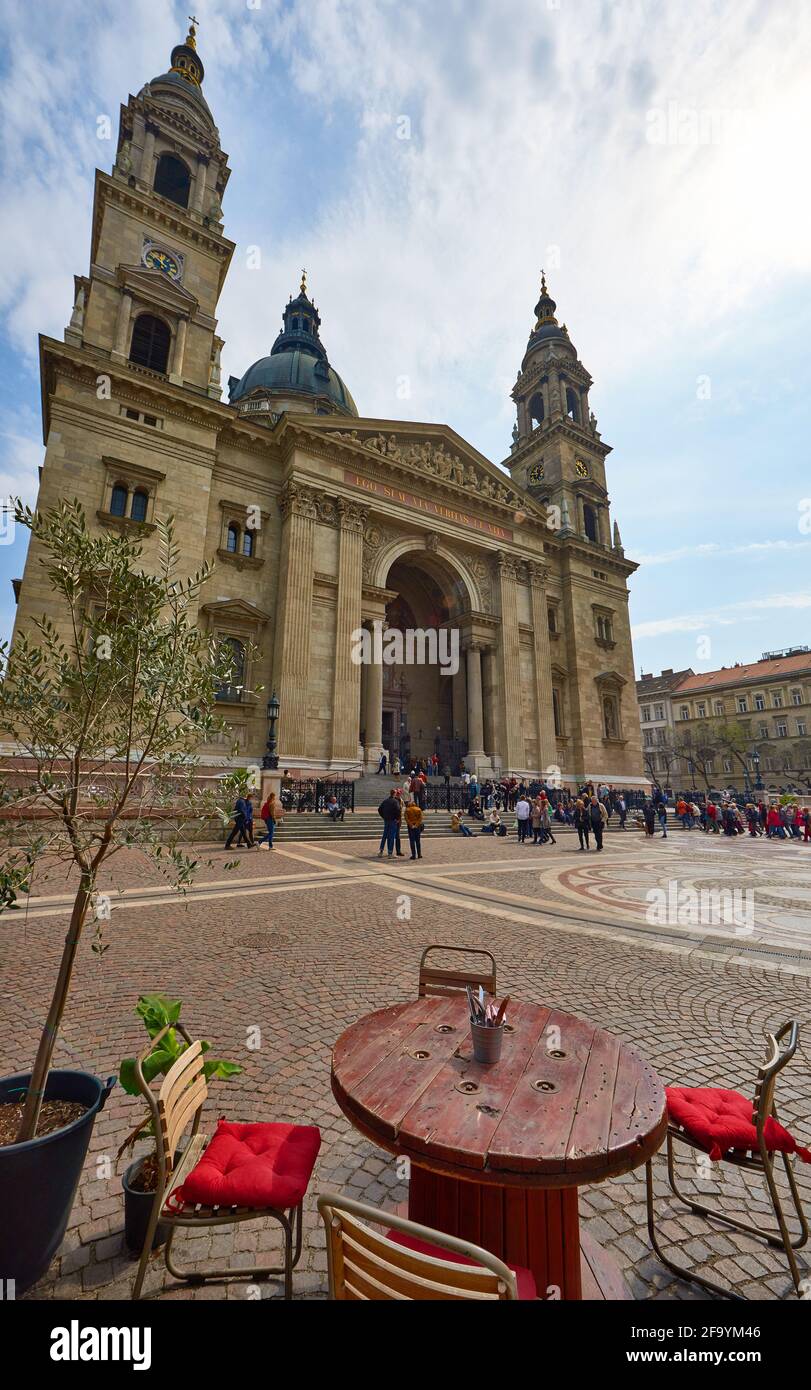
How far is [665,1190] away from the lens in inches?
107

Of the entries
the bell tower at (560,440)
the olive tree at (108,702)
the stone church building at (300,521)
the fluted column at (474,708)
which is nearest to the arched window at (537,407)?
the bell tower at (560,440)

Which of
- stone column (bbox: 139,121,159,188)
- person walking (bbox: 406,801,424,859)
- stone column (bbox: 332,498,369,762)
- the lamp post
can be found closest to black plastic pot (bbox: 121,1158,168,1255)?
person walking (bbox: 406,801,424,859)

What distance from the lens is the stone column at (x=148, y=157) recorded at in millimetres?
23391

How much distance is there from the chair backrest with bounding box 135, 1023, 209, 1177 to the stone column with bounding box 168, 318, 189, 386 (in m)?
25.1

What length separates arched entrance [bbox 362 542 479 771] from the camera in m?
29.1

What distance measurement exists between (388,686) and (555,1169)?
2922 cm

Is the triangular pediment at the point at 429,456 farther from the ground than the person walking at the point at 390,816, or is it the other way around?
the triangular pediment at the point at 429,456

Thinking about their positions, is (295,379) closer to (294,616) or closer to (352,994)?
(294,616)

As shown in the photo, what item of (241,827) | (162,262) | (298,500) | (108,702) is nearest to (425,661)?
(298,500)

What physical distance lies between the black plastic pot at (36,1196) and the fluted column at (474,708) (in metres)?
25.3

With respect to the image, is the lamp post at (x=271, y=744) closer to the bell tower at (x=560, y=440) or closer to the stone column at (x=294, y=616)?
the stone column at (x=294, y=616)

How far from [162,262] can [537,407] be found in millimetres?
26050
